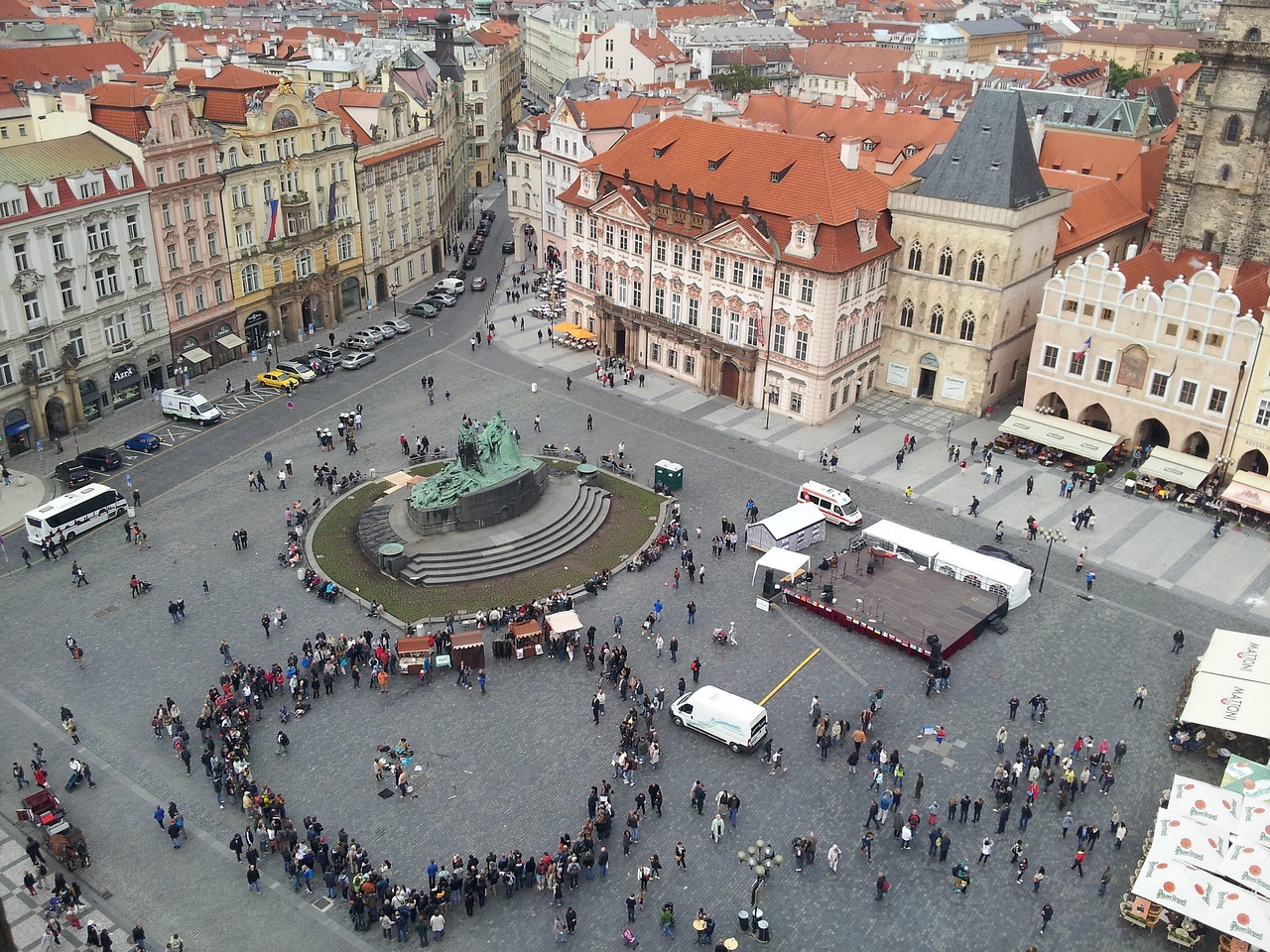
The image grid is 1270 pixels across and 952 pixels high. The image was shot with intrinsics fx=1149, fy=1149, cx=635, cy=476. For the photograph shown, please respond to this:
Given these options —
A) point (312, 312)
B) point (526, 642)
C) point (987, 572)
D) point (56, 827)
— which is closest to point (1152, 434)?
point (987, 572)

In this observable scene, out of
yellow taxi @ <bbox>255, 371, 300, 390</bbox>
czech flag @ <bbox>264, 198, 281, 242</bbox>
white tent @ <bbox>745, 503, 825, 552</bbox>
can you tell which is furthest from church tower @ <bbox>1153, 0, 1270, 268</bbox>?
czech flag @ <bbox>264, 198, 281, 242</bbox>

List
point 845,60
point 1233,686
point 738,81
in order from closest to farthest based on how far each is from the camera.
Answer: point 1233,686, point 738,81, point 845,60

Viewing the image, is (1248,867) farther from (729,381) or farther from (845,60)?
(845,60)

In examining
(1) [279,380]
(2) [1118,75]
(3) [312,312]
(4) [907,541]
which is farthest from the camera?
(2) [1118,75]

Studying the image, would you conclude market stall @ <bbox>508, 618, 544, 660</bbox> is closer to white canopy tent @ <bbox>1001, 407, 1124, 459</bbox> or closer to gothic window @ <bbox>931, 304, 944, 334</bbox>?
white canopy tent @ <bbox>1001, 407, 1124, 459</bbox>

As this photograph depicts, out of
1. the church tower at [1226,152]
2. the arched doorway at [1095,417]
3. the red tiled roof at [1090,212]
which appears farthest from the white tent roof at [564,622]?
the church tower at [1226,152]

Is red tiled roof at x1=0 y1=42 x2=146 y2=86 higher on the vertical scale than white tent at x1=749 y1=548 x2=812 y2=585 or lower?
higher

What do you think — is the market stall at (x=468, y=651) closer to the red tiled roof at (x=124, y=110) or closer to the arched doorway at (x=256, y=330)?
the red tiled roof at (x=124, y=110)

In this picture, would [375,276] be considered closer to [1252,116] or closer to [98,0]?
[1252,116]
